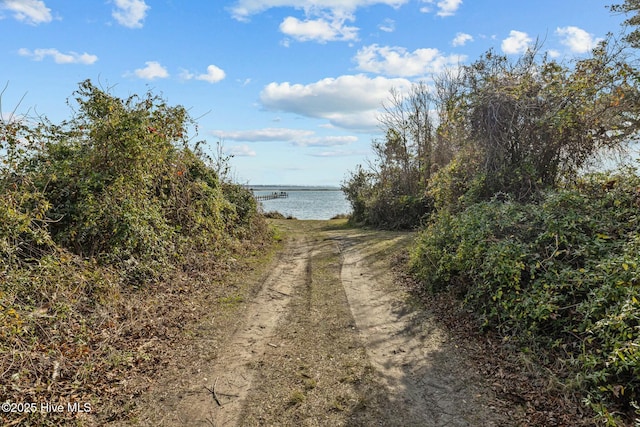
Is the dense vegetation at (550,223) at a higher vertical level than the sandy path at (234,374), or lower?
higher

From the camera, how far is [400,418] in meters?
3.60

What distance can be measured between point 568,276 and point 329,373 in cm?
327

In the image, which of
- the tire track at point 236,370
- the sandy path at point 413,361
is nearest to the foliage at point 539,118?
the sandy path at point 413,361

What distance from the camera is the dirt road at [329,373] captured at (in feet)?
12.0

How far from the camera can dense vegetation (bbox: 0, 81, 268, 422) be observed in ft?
13.1

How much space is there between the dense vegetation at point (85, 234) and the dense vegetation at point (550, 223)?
16.6 feet

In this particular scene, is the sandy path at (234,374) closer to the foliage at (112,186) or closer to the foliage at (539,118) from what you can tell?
the foliage at (112,186)

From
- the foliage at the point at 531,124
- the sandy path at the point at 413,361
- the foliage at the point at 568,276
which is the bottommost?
the sandy path at the point at 413,361

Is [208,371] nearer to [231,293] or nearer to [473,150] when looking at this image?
[231,293]

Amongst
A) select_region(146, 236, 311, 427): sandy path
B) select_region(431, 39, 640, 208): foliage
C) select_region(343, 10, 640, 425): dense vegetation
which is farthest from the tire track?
select_region(431, 39, 640, 208): foliage

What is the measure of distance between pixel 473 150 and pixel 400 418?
7788mm

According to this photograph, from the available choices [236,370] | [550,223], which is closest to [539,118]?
[550,223]

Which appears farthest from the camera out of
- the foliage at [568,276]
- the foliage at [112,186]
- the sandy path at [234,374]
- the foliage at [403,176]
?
the foliage at [403,176]

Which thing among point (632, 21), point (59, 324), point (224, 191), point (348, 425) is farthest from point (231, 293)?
point (632, 21)
